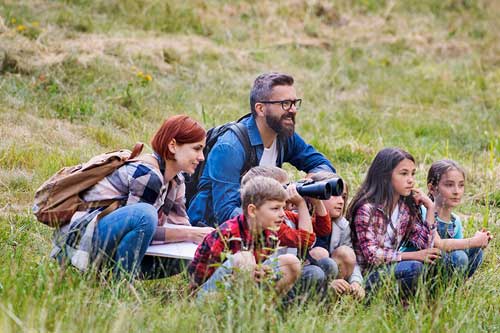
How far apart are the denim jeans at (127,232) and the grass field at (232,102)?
7.8 inches

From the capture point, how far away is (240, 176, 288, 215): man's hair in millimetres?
4336

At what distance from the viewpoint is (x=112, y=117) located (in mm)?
8414

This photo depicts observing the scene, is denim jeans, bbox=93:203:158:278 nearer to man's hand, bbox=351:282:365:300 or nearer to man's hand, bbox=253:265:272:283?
man's hand, bbox=253:265:272:283

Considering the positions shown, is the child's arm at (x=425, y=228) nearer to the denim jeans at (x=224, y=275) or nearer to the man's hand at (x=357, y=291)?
Result: the man's hand at (x=357, y=291)

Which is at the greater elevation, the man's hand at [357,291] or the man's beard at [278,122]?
the man's beard at [278,122]

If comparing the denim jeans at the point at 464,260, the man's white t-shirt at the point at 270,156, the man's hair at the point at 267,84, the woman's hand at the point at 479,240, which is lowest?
the denim jeans at the point at 464,260

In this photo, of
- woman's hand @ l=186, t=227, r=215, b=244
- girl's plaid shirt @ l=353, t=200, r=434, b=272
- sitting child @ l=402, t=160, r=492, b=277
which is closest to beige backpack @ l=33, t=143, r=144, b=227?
woman's hand @ l=186, t=227, r=215, b=244

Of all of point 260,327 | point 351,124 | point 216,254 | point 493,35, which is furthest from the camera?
point 493,35

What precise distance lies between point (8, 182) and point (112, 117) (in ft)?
6.87

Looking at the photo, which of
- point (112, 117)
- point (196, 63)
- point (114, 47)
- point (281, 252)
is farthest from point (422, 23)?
point (281, 252)

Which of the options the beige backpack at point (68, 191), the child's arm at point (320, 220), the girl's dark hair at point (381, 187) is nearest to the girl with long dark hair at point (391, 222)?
the girl's dark hair at point (381, 187)

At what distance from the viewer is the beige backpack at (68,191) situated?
14.7 feet

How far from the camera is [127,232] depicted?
4.47 metres

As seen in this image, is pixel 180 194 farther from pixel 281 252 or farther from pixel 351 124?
pixel 351 124
